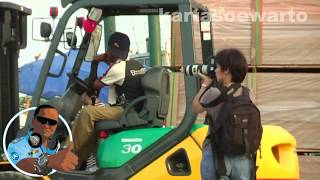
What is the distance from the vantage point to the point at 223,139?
359 centimetres

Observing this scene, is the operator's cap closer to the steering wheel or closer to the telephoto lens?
the steering wheel

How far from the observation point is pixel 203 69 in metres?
3.81

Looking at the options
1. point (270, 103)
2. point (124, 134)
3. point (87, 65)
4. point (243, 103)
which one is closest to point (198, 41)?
point (270, 103)

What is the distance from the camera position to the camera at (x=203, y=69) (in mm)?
3753

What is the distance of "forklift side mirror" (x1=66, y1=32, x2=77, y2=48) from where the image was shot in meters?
4.35

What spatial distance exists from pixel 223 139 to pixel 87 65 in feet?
5.50

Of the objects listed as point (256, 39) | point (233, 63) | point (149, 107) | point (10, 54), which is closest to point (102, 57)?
point (149, 107)

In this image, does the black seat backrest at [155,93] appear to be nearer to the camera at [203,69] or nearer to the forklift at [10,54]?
the camera at [203,69]

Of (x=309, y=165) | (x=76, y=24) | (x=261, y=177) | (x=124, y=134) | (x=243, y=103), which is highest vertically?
(x=76, y=24)

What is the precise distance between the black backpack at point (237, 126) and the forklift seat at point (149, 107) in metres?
0.79

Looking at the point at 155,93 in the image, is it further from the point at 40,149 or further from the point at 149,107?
the point at 40,149

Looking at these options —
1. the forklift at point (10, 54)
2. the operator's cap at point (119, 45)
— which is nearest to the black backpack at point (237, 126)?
the operator's cap at point (119, 45)

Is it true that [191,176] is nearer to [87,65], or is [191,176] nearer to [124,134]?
[124,134]

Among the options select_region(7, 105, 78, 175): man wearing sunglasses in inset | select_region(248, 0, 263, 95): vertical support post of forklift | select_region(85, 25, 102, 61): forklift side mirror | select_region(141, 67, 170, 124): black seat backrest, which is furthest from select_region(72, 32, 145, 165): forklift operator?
select_region(248, 0, 263, 95): vertical support post of forklift
